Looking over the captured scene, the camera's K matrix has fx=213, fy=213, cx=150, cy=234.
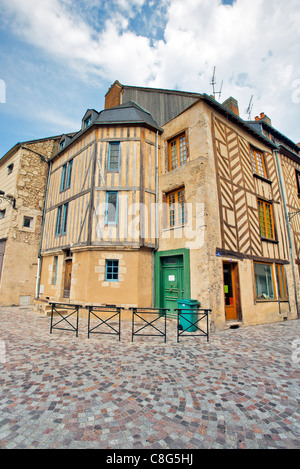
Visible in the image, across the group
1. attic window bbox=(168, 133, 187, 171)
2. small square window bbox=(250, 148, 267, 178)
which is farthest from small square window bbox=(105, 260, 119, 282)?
small square window bbox=(250, 148, 267, 178)

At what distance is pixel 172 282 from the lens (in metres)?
7.81

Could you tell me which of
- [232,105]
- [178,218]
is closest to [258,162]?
[232,105]

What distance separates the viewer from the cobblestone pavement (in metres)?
1.96

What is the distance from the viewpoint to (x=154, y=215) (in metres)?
8.71

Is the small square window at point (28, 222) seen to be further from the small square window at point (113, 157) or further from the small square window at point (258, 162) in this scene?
the small square window at point (258, 162)

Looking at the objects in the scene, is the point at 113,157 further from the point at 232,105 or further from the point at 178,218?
the point at 232,105

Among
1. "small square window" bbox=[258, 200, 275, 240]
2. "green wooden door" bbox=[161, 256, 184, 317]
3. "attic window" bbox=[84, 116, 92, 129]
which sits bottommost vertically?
"green wooden door" bbox=[161, 256, 184, 317]

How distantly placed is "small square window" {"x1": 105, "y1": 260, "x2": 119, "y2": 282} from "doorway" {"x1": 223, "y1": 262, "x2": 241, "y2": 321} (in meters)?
3.91

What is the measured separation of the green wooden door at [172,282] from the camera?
7.56m

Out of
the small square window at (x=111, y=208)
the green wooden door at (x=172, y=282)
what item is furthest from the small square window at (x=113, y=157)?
the green wooden door at (x=172, y=282)

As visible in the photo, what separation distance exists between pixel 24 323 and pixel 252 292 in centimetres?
776

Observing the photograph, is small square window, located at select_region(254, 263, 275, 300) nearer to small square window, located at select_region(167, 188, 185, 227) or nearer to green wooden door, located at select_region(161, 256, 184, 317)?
green wooden door, located at select_region(161, 256, 184, 317)
